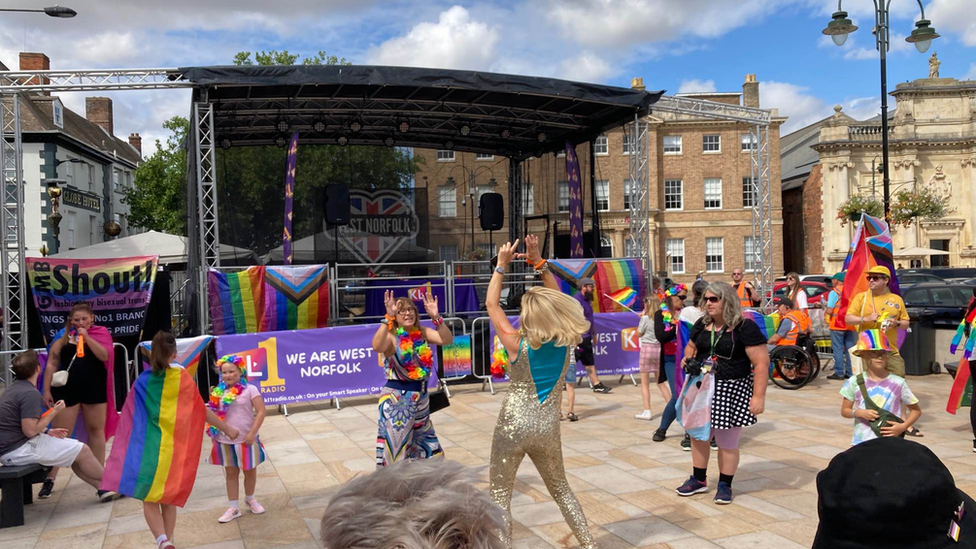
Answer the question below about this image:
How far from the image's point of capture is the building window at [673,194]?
4072 cm

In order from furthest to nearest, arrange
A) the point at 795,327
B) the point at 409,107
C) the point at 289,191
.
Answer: the point at 409,107 < the point at 289,191 < the point at 795,327

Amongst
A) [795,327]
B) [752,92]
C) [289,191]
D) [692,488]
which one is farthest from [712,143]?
[692,488]

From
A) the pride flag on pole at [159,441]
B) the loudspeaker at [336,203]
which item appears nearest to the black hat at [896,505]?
the pride flag on pole at [159,441]

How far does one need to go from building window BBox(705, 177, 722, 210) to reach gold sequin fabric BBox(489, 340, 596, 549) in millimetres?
38207

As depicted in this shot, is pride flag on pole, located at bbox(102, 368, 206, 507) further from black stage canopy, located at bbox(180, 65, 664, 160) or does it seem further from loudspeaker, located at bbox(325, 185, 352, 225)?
loudspeaker, located at bbox(325, 185, 352, 225)

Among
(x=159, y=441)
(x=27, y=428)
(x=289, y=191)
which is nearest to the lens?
(x=159, y=441)

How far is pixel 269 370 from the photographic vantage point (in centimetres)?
1074

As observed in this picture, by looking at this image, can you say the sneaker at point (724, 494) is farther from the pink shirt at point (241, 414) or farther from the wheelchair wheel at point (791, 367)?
the wheelchair wheel at point (791, 367)

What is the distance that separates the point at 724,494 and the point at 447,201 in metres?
15.4

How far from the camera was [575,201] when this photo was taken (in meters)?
18.8

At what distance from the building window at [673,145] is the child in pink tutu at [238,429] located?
36909 mm

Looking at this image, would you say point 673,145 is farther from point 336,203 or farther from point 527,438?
point 527,438

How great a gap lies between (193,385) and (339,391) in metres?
5.83

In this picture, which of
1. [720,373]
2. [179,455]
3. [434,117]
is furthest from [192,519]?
[434,117]
